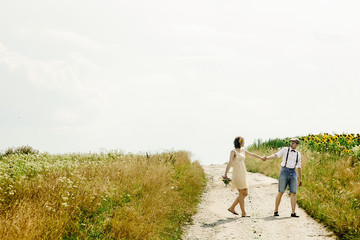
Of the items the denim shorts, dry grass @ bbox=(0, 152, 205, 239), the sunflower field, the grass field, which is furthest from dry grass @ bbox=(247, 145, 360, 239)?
dry grass @ bbox=(0, 152, 205, 239)

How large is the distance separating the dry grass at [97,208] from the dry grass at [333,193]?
13.1 feet

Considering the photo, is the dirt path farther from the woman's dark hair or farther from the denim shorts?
the woman's dark hair

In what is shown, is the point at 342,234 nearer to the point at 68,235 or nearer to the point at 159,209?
the point at 159,209

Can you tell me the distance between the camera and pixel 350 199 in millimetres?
10797

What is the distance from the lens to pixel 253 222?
983cm

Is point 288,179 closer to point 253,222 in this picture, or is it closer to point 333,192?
point 253,222

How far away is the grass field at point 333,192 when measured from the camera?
897cm

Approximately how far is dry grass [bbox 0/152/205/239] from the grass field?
3.99 m

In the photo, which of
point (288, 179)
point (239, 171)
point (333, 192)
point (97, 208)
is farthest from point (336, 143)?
point (97, 208)

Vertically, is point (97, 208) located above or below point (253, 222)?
above

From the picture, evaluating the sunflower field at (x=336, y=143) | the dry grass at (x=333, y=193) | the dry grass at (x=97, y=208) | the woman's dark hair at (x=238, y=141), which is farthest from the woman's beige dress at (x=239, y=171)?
the sunflower field at (x=336, y=143)

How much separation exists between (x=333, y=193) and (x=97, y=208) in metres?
7.87

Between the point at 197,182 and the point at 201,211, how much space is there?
3.52 metres

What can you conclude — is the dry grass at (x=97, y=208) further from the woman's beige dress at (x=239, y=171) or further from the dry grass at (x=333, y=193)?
the dry grass at (x=333, y=193)
